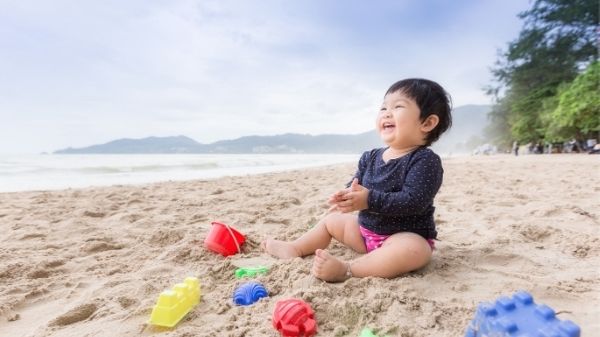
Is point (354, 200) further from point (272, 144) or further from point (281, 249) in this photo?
point (272, 144)

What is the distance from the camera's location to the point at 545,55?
22219 millimetres

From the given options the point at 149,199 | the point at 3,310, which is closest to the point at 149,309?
the point at 3,310

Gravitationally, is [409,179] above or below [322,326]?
above

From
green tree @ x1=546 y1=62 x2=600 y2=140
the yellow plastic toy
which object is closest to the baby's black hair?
the yellow plastic toy

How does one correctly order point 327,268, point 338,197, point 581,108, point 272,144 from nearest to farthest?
point 327,268 → point 338,197 → point 581,108 → point 272,144

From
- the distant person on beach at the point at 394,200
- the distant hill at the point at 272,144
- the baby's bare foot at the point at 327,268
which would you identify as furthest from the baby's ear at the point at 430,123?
the distant hill at the point at 272,144

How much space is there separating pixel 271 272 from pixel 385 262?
0.52m

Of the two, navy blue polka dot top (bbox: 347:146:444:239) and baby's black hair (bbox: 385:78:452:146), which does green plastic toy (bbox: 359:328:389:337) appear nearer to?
navy blue polka dot top (bbox: 347:146:444:239)

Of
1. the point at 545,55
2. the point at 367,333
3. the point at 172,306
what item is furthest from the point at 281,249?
the point at 545,55

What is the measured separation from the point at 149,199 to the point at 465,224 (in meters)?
3.50

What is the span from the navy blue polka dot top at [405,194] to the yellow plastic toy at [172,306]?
2.85 feet

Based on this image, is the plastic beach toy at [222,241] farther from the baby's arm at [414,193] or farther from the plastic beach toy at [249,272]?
the baby's arm at [414,193]

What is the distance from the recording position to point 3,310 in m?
1.61

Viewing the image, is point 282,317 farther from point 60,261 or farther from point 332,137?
point 332,137
